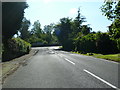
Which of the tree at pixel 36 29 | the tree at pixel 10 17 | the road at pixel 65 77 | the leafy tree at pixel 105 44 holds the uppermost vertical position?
the tree at pixel 36 29

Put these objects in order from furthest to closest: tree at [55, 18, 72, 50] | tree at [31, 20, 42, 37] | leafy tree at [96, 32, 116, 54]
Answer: tree at [31, 20, 42, 37]
tree at [55, 18, 72, 50]
leafy tree at [96, 32, 116, 54]

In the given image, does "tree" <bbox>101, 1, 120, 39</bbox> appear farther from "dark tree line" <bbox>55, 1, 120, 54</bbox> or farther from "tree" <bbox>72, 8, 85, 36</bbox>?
"tree" <bbox>72, 8, 85, 36</bbox>

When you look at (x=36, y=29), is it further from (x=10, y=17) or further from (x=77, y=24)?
(x=10, y=17)

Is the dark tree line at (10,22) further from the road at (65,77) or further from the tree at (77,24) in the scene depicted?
the tree at (77,24)

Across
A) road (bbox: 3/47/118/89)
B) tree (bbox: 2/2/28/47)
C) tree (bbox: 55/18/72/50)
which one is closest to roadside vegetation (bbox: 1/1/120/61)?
tree (bbox: 2/2/28/47)

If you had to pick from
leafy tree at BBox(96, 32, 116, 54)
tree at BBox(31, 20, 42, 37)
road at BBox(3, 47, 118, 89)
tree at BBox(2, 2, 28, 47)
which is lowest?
road at BBox(3, 47, 118, 89)

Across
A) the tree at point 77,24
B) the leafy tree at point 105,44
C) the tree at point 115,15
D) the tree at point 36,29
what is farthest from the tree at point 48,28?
the tree at point 115,15

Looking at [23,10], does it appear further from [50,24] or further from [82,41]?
[50,24]

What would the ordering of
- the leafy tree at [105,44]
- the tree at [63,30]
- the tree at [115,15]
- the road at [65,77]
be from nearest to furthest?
the road at [65,77] < the tree at [115,15] < the leafy tree at [105,44] < the tree at [63,30]

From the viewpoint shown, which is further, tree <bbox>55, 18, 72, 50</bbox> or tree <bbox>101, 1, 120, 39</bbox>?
tree <bbox>55, 18, 72, 50</bbox>

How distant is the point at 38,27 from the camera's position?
157 metres

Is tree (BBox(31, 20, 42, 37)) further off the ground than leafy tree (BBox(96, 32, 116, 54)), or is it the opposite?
tree (BBox(31, 20, 42, 37))

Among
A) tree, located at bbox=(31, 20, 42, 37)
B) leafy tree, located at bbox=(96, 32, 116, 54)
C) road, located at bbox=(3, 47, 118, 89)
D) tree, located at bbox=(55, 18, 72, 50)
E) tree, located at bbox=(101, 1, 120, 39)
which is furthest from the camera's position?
tree, located at bbox=(31, 20, 42, 37)

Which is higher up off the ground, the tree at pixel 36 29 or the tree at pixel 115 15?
the tree at pixel 36 29
